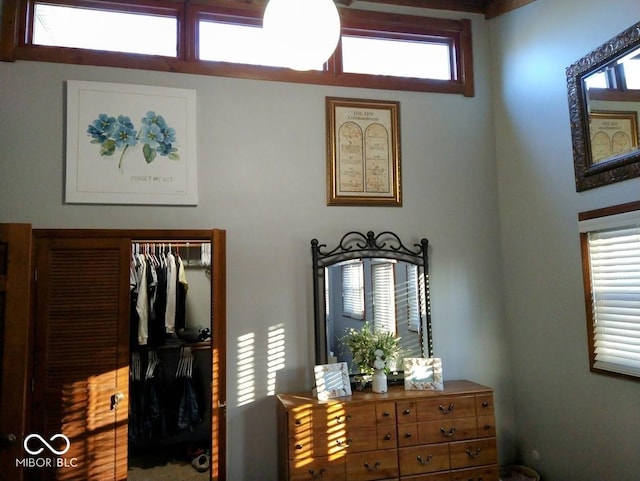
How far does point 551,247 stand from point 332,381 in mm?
1727

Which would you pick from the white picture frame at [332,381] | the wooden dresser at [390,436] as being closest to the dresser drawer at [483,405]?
the wooden dresser at [390,436]

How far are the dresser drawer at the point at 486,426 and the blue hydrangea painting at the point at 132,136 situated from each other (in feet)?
8.72

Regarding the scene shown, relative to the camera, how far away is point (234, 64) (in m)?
3.22

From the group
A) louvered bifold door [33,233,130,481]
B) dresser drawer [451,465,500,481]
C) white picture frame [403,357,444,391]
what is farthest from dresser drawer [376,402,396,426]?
louvered bifold door [33,233,130,481]

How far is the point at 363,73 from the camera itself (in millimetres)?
3473

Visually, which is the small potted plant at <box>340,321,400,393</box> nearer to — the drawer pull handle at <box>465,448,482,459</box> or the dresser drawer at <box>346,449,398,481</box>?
the dresser drawer at <box>346,449,398,481</box>

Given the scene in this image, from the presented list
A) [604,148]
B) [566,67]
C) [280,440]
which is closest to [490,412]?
[280,440]

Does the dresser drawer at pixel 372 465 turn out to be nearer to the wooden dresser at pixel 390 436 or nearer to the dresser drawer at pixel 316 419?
the wooden dresser at pixel 390 436

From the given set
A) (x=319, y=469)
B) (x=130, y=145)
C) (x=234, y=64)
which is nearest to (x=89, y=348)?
(x=130, y=145)

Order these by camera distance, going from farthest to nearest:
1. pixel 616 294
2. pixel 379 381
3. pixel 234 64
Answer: pixel 234 64
pixel 379 381
pixel 616 294

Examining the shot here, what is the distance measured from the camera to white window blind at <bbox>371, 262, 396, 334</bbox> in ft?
10.7

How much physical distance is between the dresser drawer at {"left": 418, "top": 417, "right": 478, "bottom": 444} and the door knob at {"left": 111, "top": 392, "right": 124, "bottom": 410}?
1.85 metres

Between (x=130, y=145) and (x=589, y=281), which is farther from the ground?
(x=130, y=145)

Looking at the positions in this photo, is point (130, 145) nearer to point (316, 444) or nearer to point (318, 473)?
point (316, 444)
